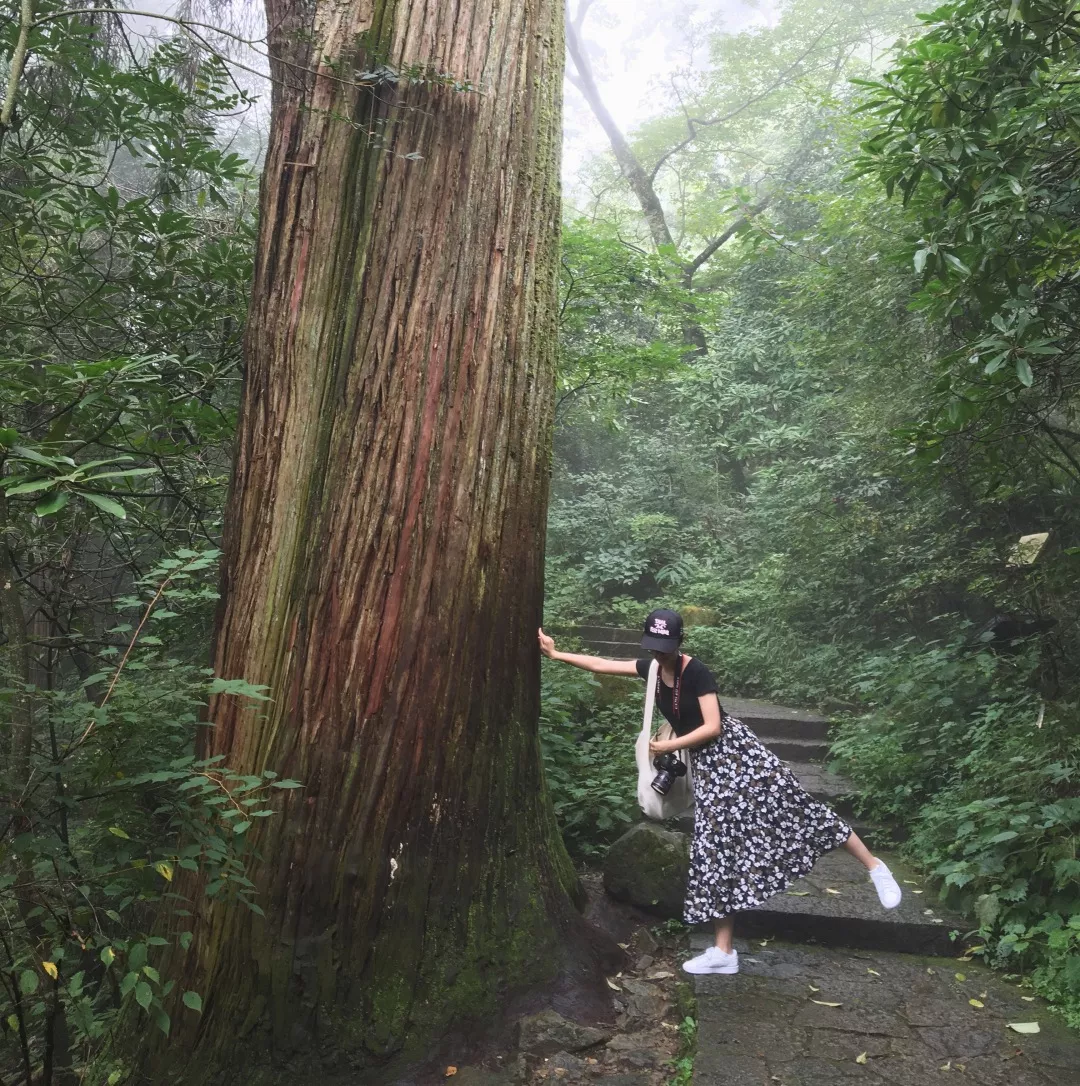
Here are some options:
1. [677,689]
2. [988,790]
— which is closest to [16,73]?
[677,689]

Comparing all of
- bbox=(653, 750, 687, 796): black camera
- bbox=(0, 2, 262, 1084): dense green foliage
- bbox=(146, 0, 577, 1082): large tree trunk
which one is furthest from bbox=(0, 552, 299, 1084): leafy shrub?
bbox=(653, 750, 687, 796): black camera

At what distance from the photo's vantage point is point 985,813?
454 cm

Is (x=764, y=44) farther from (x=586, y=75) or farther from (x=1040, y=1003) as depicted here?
(x=1040, y=1003)

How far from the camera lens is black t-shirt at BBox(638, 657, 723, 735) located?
12.5 feet

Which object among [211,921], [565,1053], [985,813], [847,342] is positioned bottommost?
[565,1053]

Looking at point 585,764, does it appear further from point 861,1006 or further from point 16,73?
point 16,73

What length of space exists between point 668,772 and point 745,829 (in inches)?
16.3

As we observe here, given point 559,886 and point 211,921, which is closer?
point 211,921

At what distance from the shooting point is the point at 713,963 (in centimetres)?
365

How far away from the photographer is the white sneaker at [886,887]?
3.97 m

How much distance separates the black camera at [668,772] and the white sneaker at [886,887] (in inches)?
42.5

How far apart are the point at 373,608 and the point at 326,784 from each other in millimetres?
610

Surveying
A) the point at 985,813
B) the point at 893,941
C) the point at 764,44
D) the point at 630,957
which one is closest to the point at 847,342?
the point at 985,813

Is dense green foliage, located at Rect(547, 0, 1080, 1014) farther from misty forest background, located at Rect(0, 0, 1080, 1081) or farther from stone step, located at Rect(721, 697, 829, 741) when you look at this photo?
stone step, located at Rect(721, 697, 829, 741)
